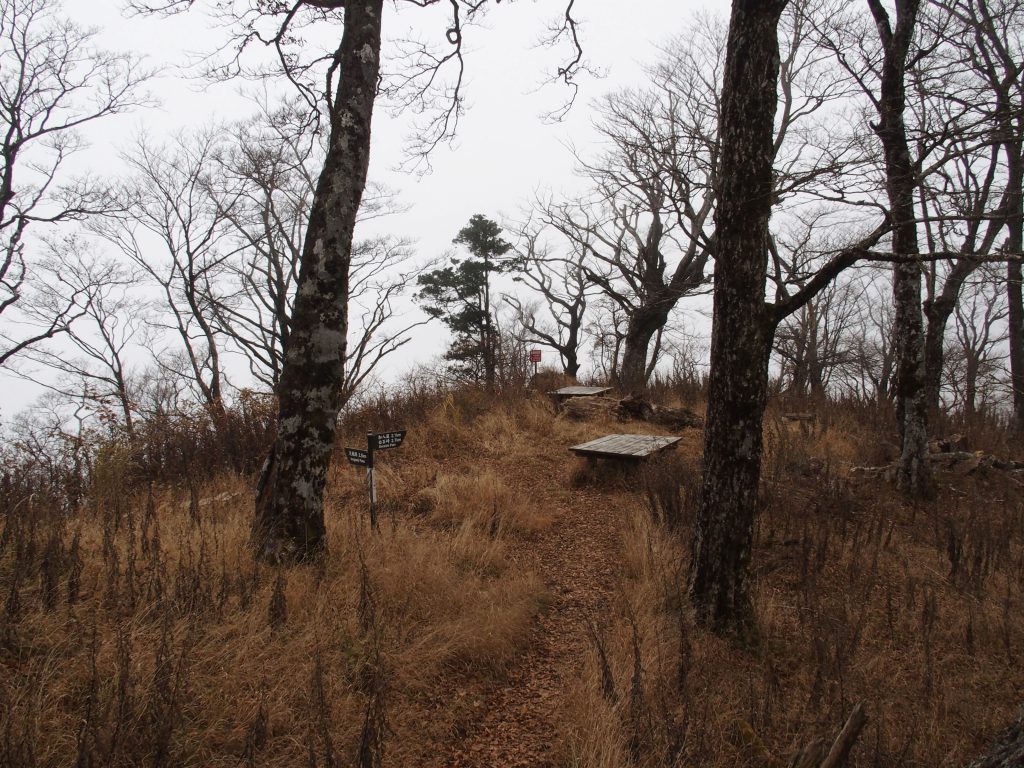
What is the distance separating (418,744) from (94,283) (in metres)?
17.5

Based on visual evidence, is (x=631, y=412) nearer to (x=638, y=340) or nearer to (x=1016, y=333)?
(x=638, y=340)

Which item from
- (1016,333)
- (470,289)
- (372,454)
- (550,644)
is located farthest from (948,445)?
(470,289)

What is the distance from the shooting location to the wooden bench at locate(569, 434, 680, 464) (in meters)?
5.73

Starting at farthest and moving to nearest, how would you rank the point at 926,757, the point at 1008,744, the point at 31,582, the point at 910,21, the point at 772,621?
the point at 910,21 → the point at 772,621 → the point at 31,582 → the point at 926,757 → the point at 1008,744

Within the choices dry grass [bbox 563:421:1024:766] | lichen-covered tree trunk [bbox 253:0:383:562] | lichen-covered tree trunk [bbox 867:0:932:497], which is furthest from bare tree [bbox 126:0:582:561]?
lichen-covered tree trunk [bbox 867:0:932:497]

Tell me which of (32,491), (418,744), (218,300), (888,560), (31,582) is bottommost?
(418,744)

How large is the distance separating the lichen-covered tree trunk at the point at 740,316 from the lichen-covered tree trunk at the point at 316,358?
96.5 inches

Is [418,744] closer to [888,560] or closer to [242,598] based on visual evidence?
[242,598]

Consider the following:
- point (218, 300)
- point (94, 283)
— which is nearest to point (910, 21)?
point (218, 300)

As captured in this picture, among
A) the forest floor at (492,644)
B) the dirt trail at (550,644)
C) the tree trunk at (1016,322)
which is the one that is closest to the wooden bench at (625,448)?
the dirt trail at (550,644)

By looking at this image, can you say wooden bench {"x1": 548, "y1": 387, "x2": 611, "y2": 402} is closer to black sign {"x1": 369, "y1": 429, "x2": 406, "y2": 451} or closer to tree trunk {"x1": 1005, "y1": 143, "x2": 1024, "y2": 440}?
black sign {"x1": 369, "y1": 429, "x2": 406, "y2": 451}

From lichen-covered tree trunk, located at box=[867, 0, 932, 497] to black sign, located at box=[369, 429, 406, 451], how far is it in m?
4.98

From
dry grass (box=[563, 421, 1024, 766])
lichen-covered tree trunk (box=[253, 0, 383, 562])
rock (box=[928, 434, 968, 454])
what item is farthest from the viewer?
rock (box=[928, 434, 968, 454])

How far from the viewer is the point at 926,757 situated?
6.70 ft
